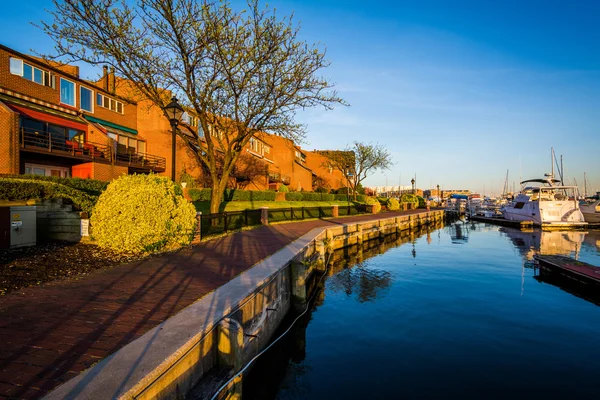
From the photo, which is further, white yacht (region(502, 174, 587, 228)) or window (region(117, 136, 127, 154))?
white yacht (region(502, 174, 587, 228))

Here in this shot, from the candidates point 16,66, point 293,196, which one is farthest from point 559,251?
point 16,66

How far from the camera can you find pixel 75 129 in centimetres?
2586

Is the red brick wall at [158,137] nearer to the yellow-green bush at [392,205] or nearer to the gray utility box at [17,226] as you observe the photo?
the gray utility box at [17,226]

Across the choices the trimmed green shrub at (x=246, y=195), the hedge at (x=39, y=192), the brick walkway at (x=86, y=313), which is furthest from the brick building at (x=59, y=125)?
the brick walkway at (x=86, y=313)

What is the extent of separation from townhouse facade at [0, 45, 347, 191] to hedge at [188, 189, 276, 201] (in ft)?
12.6

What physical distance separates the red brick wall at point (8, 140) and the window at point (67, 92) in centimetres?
674

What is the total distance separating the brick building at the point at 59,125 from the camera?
68.1 feet

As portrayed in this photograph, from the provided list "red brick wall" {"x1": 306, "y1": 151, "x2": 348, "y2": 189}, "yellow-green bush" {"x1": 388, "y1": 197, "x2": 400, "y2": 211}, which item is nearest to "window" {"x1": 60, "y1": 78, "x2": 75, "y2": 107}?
"yellow-green bush" {"x1": 388, "y1": 197, "x2": 400, "y2": 211}

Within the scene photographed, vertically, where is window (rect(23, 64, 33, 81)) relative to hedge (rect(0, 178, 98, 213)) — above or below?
above

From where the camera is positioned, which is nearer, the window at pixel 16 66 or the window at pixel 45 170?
the window at pixel 16 66

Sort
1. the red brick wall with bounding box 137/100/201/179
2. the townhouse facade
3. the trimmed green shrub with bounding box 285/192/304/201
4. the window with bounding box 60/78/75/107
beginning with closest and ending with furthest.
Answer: the townhouse facade → the window with bounding box 60/78/75/107 → the red brick wall with bounding box 137/100/201/179 → the trimmed green shrub with bounding box 285/192/304/201

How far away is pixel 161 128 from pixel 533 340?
34317 mm

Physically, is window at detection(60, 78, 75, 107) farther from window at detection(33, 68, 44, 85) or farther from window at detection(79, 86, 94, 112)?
window at detection(33, 68, 44, 85)

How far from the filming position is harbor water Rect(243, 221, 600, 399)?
6121 mm
